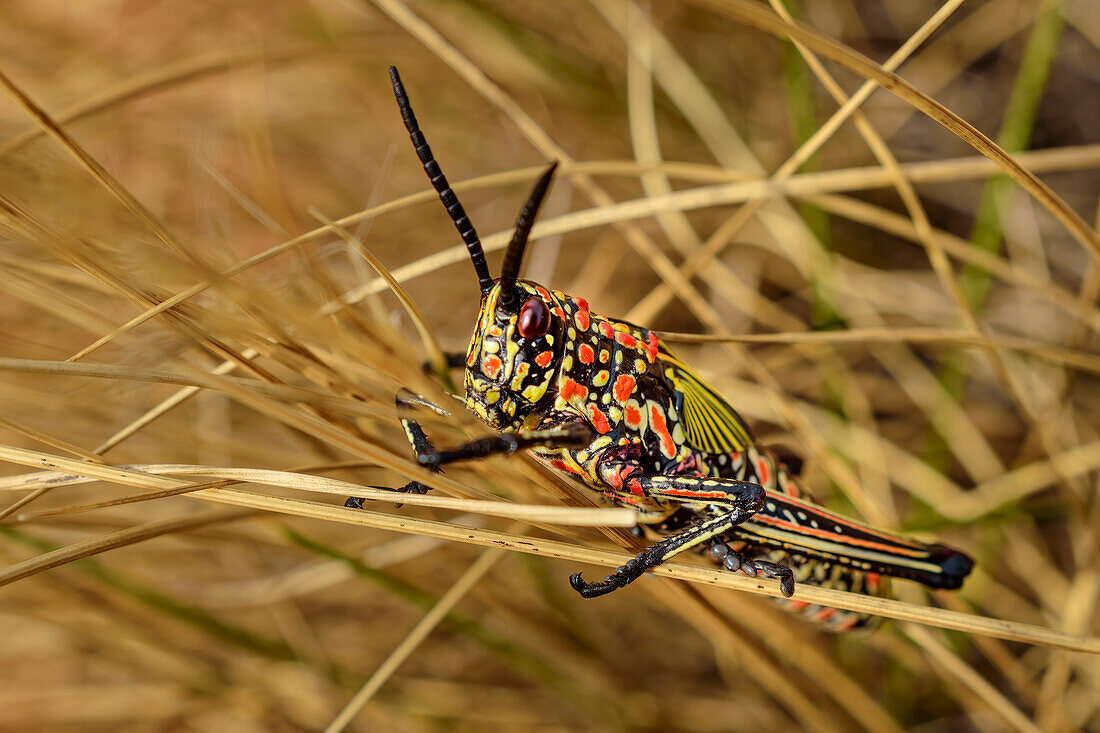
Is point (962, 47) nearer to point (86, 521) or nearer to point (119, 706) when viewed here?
point (86, 521)

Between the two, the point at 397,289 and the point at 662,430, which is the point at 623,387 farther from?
the point at 397,289

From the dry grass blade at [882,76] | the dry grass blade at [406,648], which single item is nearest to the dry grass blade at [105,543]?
the dry grass blade at [406,648]

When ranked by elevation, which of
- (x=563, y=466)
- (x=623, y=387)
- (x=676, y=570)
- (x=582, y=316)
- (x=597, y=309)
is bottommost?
(x=676, y=570)

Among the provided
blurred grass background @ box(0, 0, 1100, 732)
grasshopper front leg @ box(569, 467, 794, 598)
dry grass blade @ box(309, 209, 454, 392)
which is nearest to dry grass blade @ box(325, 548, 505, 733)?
blurred grass background @ box(0, 0, 1100, 732)

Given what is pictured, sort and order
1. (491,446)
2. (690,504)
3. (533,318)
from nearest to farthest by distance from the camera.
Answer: (491,446)
(533,318)
(690,504)

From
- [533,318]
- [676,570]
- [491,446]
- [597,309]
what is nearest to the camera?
[491,446]

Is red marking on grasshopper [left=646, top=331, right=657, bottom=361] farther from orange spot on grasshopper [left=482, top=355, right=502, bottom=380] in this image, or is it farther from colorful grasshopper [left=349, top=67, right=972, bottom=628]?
orange spot on grasshopper [left=482, top=355, right=502, bottom=380]

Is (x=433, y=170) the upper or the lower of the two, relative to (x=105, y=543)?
upper

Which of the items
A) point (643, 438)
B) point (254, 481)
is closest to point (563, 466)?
point (643, 438)
